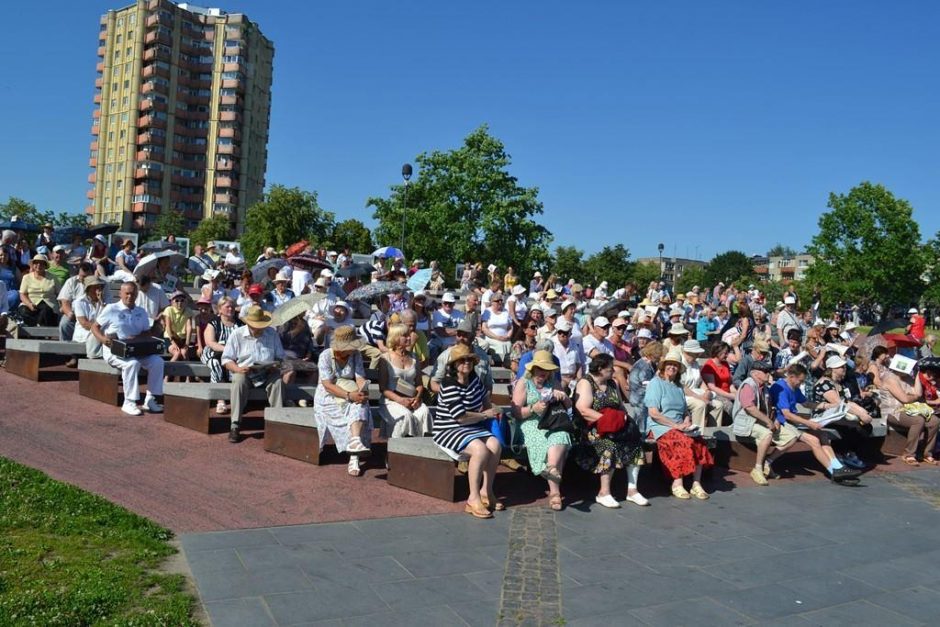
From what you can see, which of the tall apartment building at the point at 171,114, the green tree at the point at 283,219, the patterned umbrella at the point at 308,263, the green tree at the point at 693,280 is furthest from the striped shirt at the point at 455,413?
the tall apartment building at the point at 171,114

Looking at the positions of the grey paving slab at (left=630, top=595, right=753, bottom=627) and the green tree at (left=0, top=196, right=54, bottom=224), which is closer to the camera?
the grey paving slab at (left=630, top=595, right=753, bottom=627)

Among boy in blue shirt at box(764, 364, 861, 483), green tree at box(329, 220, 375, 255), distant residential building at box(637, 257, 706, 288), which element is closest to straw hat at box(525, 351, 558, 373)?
boy in blue shirt at box(764, 364, 861, 483)

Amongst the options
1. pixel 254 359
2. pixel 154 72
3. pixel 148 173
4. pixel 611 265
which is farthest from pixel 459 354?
pixel 154 72

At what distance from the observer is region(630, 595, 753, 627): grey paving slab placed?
5.02 metres

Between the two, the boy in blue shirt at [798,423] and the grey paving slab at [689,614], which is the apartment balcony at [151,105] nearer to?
the boy in blue shirt at [798,423]

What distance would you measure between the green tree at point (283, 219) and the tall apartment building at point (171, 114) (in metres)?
51.9

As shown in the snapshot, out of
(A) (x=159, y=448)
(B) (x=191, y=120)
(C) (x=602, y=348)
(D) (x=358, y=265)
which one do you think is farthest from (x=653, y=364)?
(B) (x=191, y=120)

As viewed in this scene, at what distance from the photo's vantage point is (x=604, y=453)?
789 cm

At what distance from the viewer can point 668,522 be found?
7.36 metres

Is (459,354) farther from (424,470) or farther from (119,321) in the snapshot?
(119,321)

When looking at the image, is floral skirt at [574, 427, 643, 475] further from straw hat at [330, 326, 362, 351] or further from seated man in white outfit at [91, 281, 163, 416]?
seated man in white outfit at [91, 281, 163, 416]

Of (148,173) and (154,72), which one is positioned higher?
(154,72)

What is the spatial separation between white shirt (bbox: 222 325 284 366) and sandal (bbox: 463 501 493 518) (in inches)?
130

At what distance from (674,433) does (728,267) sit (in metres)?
111
